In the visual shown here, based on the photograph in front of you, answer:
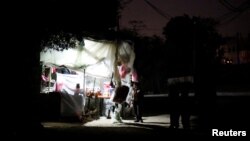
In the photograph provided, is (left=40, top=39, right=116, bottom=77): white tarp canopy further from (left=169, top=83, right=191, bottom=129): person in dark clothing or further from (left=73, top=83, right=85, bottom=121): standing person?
(left=169, top=83, right=191, bottom=129): person in dark clothing

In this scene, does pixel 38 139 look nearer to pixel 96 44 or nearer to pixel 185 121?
pixel 185 121

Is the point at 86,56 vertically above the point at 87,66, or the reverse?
the point at 86,56

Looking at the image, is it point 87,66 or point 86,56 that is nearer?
point 86,56

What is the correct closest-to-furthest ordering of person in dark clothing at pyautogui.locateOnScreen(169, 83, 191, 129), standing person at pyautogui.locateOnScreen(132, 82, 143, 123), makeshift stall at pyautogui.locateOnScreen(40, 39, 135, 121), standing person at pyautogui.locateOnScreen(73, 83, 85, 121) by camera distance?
person in dark clothing at pyautogui.locateOnScreen(169, 83, 191, 129)
makeshift stall at pyautogui.locateOnScreen(40, 39, 135, 121)
standing person at pyautogui.locateOnScreen(73, 83, 85, 121)
standing person at pyautogui.locateOnScreen(132, 82, 143, 123)

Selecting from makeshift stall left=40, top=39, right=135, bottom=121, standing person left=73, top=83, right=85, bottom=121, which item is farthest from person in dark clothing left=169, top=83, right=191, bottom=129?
standing person left=73, top=83, right=85, bottom=121

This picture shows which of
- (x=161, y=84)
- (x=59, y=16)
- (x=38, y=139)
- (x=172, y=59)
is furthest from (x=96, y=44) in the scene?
(x=161, y=84)

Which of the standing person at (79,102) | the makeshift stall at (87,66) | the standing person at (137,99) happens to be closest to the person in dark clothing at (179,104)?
the standing person at (137,99)

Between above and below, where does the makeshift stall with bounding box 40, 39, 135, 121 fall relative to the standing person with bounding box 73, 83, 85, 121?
above

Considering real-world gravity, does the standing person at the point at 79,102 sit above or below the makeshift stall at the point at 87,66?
below

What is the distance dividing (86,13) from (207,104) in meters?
6.45

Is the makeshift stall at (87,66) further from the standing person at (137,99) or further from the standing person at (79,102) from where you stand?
the standing person at (137,99)

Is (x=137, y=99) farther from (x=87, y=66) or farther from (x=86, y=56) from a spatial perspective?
(x=86, y=56)

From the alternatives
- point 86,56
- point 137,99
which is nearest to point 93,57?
point 86,56

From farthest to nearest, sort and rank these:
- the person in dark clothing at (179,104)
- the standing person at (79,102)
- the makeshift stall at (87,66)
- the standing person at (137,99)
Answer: the standing person at (137,99), the standing person at (79,102), the makeshift stall at (87,66), the person in dark clothing at (179,104)
